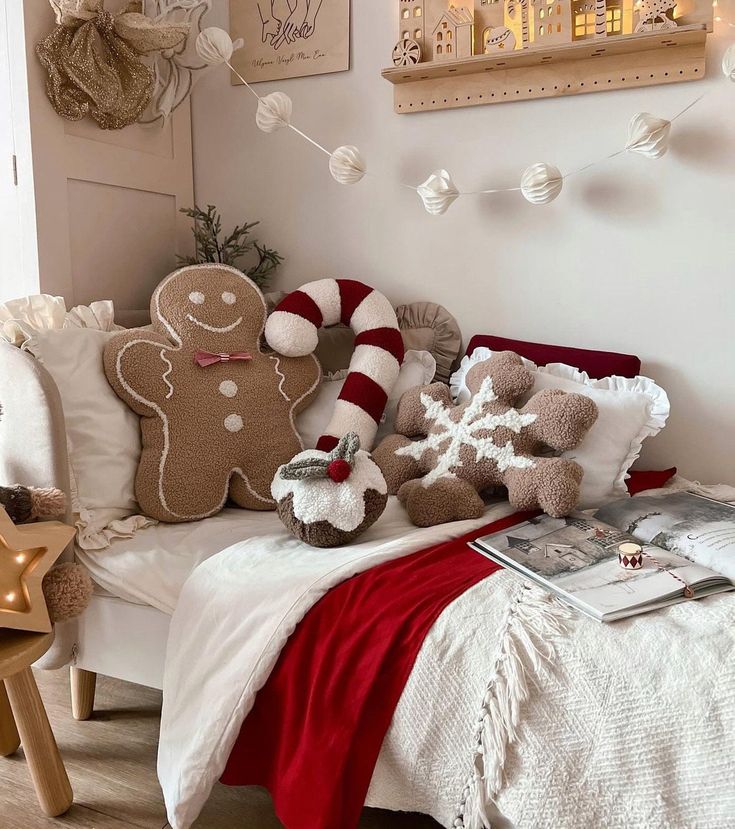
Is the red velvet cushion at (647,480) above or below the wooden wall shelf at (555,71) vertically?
below

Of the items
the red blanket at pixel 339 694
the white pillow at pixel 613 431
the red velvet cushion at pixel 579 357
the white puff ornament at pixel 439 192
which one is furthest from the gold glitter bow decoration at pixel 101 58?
the red blanket at pixel 339 694

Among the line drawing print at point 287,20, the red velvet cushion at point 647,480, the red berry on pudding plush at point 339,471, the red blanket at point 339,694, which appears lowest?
the red blanket at point 339,694

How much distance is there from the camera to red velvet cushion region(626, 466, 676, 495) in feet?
5.44

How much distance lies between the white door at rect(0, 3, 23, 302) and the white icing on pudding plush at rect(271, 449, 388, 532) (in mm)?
932

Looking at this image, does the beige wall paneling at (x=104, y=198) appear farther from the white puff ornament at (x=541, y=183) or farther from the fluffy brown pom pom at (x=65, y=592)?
the white puff ornament at (x=541, y=183)

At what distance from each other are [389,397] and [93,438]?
2.17ft

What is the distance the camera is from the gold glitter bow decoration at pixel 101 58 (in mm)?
1698

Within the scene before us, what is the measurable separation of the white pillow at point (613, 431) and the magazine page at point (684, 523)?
5 centimetres

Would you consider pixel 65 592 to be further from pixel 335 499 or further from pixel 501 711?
pixel 501 711

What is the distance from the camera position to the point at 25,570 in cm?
125

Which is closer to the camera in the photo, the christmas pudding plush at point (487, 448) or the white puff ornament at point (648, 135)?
the christmas pudding plush at point (487, 448)

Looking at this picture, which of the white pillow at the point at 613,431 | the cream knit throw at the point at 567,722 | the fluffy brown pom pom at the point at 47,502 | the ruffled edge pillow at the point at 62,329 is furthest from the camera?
the white pillow at the point at 613,431

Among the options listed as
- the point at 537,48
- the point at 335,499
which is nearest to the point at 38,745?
the point at 335,499

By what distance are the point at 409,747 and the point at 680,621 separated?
422 mm
